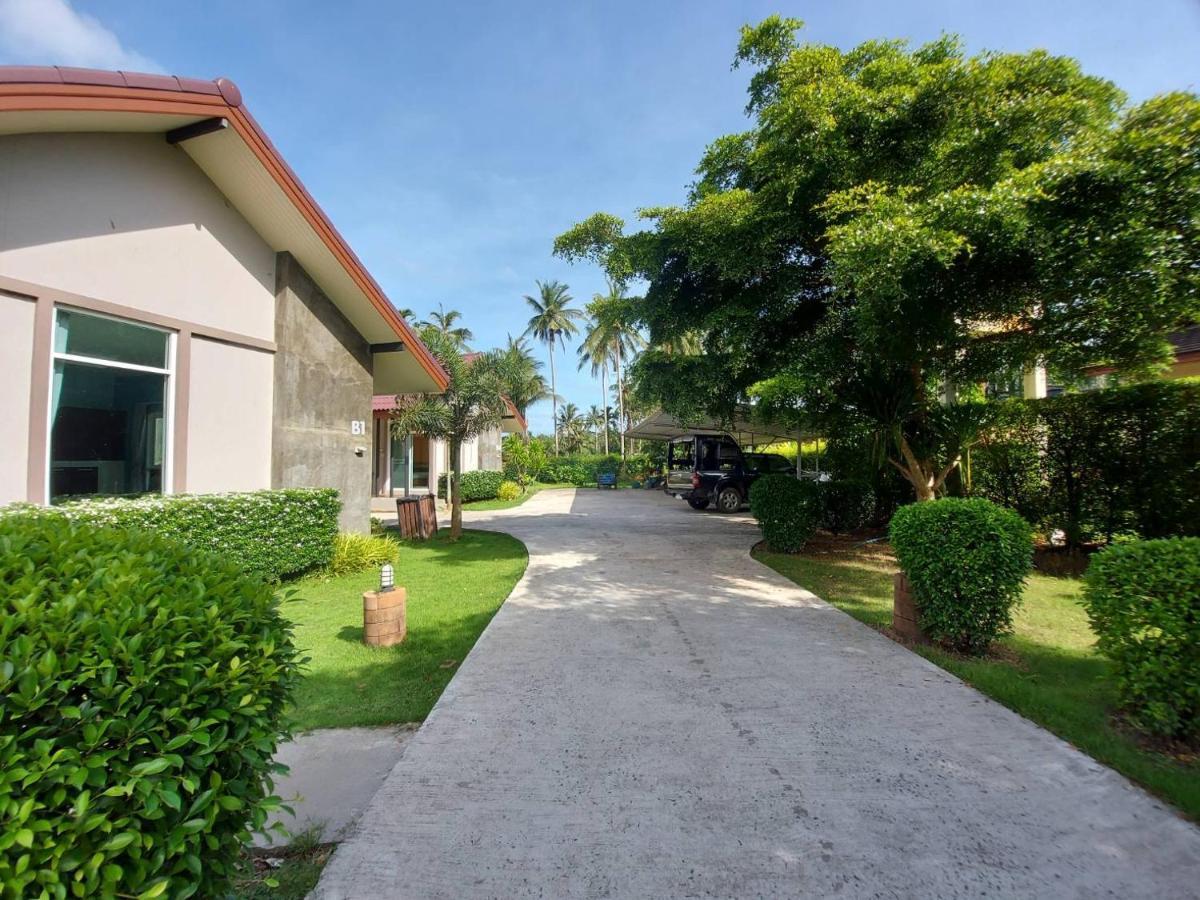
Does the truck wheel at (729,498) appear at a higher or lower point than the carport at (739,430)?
lower

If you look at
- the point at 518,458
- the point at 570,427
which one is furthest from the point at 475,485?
the point at 570,427

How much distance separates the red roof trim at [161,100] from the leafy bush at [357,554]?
13.3ft

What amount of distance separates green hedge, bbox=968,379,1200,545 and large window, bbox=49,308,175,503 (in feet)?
37.4

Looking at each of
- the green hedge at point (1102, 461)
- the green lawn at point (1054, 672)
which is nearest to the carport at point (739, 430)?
the green hedge at point (1102, 461)

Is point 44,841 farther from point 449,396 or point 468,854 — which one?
point 449,396

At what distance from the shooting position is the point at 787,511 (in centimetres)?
878

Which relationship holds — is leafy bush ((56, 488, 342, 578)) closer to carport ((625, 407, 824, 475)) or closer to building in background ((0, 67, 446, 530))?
building in background ((0, 67, 446, 530))

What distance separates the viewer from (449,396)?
1122 centimetres

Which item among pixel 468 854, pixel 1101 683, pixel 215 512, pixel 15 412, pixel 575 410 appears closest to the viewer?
pixel 468 854

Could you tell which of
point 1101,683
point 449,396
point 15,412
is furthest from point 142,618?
point 449,396

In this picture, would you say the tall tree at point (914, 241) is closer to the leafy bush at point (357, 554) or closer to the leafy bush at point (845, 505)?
the leafy bush at point (845, 505)

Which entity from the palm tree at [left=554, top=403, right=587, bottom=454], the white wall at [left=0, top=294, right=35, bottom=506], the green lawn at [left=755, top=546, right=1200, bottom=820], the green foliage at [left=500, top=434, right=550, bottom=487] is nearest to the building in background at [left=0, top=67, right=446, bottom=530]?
the white wall at [left=0, top=294, right=35, bottom=506]

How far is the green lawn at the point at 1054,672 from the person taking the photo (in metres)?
2.86

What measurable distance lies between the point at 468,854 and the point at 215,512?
17.5ft
